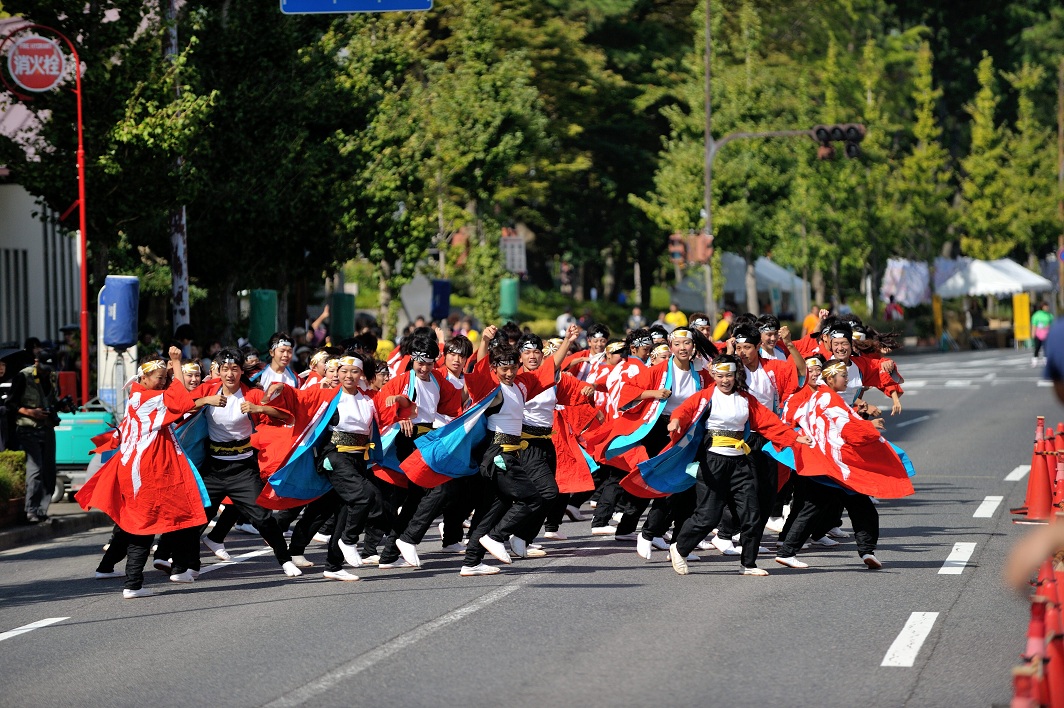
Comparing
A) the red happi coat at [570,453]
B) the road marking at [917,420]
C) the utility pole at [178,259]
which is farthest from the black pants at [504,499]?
the road marking at [917,420]

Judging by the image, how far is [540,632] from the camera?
9.38 m

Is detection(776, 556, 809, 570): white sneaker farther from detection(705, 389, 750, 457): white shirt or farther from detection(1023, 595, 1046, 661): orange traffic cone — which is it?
detection(1023, 595, 1046, 661): orange traffic cone

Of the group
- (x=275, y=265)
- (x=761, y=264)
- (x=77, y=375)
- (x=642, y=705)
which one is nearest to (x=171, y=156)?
(x=77, y=375)

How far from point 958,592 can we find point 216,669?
197 inches

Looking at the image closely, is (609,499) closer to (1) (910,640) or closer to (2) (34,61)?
(1) (910,640)

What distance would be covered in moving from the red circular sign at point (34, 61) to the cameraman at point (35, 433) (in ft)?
17.8

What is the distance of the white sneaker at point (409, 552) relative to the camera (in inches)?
484

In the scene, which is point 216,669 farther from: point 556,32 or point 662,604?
point 556,32

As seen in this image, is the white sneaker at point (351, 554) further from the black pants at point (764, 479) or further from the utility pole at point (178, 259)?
the utility pole at point (178, 259)

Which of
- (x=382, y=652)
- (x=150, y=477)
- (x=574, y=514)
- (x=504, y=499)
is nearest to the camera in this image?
(x=382, y=652)

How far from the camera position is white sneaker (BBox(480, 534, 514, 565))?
39.6 feet

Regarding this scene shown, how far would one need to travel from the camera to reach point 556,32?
1823 inches

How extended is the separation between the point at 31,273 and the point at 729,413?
19.3 meters

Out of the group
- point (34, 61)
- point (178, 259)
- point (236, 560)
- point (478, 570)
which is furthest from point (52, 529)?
point (34, 61)
